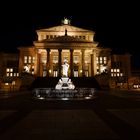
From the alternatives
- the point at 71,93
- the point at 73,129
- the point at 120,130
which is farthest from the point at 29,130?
the point at 71,93

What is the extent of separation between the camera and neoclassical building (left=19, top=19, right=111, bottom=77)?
73.6 metres

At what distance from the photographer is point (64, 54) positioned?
264 feet

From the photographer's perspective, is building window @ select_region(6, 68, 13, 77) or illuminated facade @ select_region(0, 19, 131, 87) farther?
building window @ select_region(6, 68, 13, 77)

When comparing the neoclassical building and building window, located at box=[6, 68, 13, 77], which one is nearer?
the neoclassical building

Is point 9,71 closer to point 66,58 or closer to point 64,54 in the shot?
point 64,54

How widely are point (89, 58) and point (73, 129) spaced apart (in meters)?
69.9

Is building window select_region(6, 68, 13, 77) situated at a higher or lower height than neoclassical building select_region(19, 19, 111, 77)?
lower

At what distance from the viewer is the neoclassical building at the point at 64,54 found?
2899 inches

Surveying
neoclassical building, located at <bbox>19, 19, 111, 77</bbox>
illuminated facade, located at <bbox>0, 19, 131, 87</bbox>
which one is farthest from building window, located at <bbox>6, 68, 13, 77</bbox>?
neoclassical building, located at <bbox>19, 19, 111, 77</bbox>

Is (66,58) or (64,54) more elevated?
(64,54)

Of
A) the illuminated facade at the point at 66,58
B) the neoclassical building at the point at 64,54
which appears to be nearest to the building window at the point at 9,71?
the illuminated facade at the point at 66,58

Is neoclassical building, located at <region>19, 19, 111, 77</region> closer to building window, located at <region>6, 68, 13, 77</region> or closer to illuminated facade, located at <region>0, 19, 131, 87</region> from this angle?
illuminated facade, located at <region>0, 19, 131, 87</region>

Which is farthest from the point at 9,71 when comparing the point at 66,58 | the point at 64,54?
the point at 66,58

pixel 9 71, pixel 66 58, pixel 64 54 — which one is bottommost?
pixel 9 71
